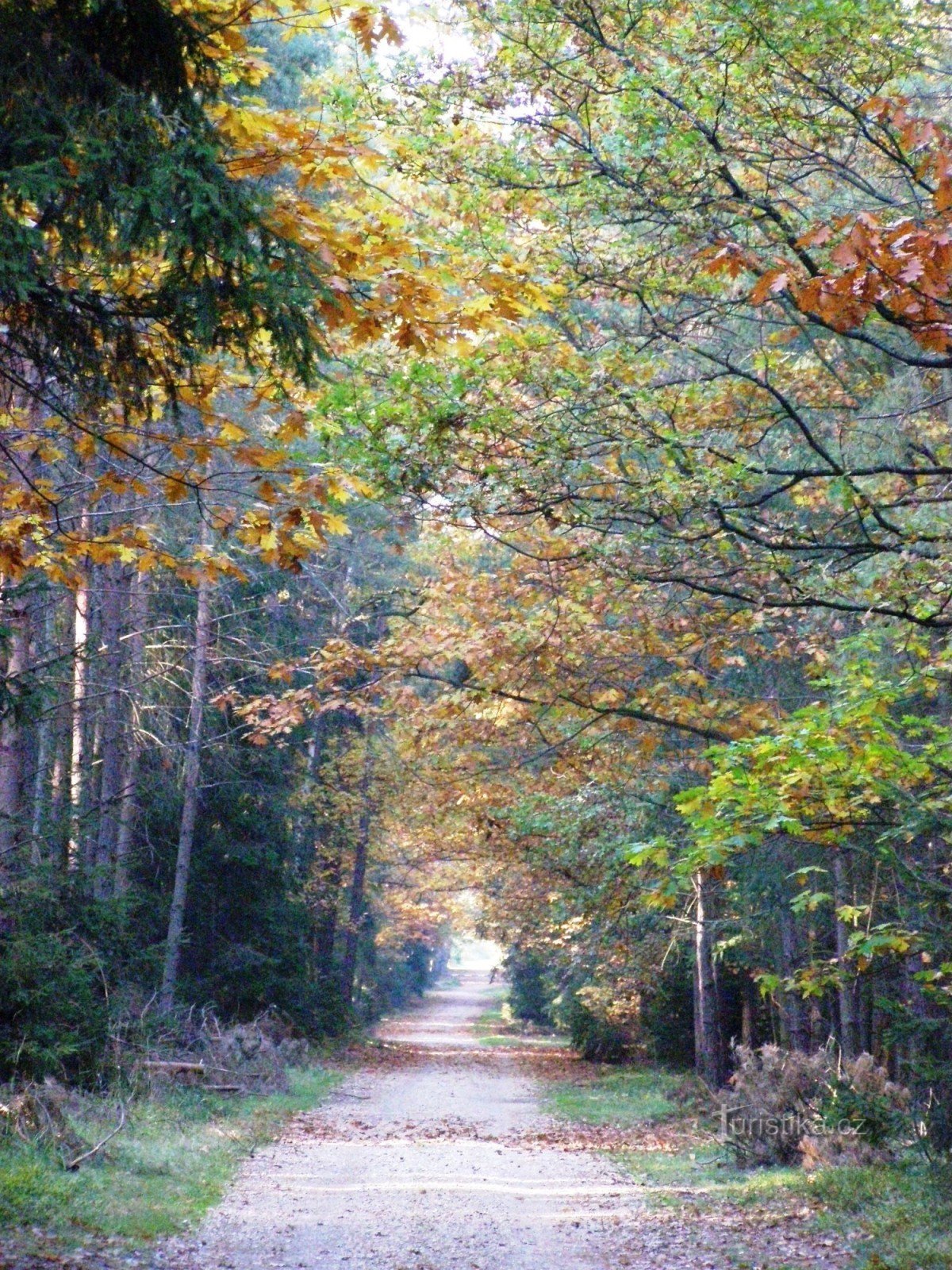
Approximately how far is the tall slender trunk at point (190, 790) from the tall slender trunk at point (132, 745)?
911 millimetres

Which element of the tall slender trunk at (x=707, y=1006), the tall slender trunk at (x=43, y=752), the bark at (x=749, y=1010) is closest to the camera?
the tall slender trunk at (x=43, y=752)

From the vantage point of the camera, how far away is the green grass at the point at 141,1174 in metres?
8.40

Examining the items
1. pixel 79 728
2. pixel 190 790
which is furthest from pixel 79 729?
pixel 190 790

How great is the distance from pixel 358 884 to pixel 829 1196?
26.6m

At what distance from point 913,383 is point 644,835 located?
7001 millimetres

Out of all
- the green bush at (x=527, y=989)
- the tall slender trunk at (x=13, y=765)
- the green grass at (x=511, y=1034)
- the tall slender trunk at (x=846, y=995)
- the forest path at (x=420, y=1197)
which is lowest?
the green grass at (x=511, y=1034)

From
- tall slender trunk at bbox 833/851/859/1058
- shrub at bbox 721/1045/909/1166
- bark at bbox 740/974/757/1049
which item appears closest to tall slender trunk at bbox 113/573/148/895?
shrub at bbox 721/1045/909/1166

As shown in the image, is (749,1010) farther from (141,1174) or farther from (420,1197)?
Result: (141,1174)

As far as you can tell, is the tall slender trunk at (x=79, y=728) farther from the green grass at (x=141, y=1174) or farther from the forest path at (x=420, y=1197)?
the forest path at (x=420, y=1197)

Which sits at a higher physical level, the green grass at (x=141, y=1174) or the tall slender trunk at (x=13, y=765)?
the tall slender trunk at (x=13, y=765)

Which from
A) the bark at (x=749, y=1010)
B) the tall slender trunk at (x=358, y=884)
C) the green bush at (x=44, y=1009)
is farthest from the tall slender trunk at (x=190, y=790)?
the bark at (x=749, y=1010)

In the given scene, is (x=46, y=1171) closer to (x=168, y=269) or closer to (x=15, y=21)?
(x=168, y=269)

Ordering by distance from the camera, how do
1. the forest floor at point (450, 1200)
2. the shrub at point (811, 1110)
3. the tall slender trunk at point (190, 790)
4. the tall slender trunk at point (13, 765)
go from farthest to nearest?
the tall slender trunk at point (190, 790) < the tall slender trunk at point (13, 765) < the shrub at point (811, 1110) < the forest floor at point (450, 1200)

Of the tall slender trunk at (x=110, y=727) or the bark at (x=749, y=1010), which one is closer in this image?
the tall slender trunk at (x=110, y=727)
